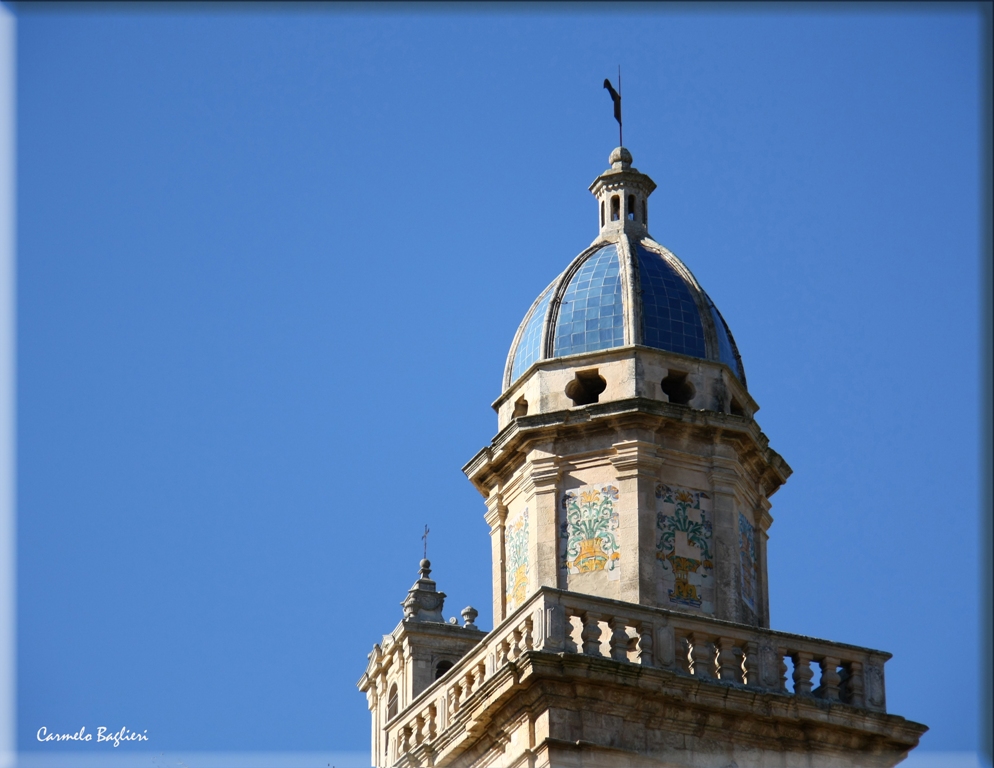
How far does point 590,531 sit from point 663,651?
3241mm

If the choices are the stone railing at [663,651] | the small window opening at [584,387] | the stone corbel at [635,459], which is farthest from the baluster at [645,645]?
the small window opening at [584,387]

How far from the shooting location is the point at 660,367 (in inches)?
1328

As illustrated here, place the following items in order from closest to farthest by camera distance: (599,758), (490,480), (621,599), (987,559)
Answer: (987,559) → (599,758) → (621,599) → (490,480)

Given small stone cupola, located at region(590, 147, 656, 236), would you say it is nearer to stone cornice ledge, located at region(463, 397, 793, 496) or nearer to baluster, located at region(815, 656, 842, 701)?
stone cornice ledge, located at region(463, 397, 793, 496)

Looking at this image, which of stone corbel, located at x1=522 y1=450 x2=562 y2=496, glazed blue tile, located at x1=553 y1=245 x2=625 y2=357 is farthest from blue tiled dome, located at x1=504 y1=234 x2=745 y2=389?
stone corbel, located at x1=522 y1=450 x2=562 y2=496

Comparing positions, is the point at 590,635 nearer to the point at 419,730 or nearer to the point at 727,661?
the point at 727,661

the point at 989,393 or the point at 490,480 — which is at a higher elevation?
the point at 490,480

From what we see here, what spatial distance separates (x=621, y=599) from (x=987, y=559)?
11.2 meters

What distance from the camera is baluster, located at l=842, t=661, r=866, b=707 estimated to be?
3050 centimetres

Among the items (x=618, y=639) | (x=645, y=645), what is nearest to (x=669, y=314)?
(x=645, y=645)

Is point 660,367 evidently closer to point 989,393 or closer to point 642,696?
point 642,696

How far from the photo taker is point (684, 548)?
3250 cm

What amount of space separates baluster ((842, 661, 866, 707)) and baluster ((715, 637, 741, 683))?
151 cm

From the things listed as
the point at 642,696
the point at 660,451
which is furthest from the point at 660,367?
the point at 642,696
